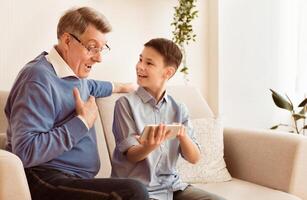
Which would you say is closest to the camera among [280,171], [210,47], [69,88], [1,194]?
[1,194]

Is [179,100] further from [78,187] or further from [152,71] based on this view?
[78,187]

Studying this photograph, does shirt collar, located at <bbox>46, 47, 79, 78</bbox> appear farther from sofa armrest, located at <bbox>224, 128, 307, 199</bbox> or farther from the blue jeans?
sofa armrest, located at <bbox>224, 128, 307, 199</bbox>

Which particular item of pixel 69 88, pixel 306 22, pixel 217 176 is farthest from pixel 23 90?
pixel 306 22

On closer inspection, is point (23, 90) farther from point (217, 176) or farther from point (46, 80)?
point (217, 176)

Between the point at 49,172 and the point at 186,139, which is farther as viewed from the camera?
the point at 186,139

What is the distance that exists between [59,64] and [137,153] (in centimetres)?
42

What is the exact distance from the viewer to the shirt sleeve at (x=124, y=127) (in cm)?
162

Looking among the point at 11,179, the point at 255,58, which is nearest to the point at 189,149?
the point at 11,179

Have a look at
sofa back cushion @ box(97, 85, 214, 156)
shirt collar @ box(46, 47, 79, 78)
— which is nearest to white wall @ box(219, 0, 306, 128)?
sofa back cushion @ box(97, 85, 214, 156)

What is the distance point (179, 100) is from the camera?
7.23 ft

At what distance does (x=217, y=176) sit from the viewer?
1.99 metres

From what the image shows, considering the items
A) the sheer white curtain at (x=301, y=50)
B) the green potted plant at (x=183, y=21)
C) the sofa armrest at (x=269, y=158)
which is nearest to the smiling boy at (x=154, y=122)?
the sofa armrest at (x=269, y=158)

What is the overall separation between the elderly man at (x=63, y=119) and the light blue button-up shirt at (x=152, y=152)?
0.10 metres

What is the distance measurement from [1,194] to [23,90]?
36 centimetres
